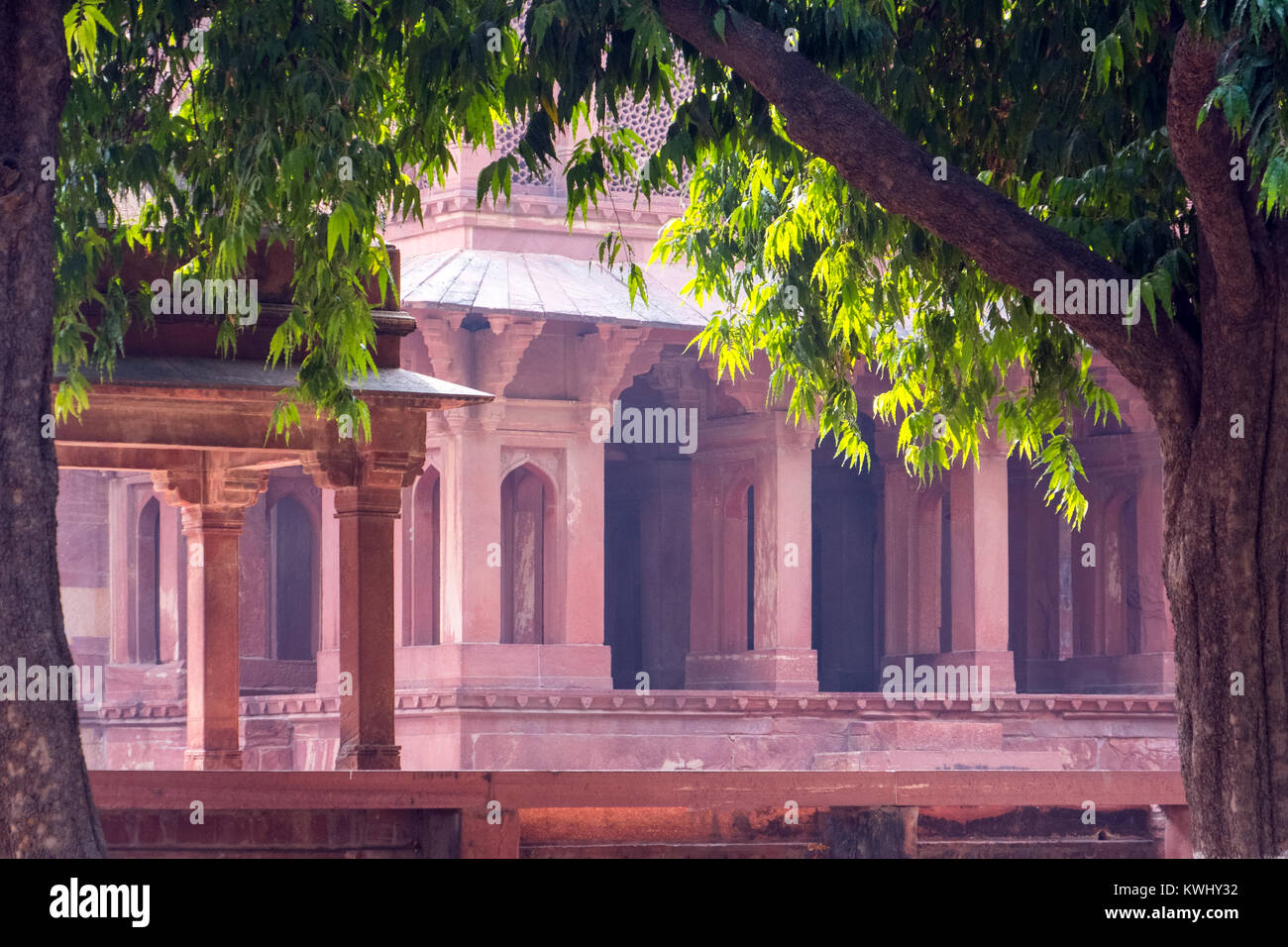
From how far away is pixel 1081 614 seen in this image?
819 inches

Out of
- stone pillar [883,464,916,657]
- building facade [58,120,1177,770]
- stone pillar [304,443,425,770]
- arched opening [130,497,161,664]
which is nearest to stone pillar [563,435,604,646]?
building facade [58,120,1177,770]

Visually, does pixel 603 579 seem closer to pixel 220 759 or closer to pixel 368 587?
pixel 220 759

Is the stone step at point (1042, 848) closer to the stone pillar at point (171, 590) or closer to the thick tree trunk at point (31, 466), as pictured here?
the thick tree trunk at point (31, 466)

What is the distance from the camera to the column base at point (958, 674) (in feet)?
59.9

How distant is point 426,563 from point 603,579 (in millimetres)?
1514

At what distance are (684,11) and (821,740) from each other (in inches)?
408

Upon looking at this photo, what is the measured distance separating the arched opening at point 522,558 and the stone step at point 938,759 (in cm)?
278

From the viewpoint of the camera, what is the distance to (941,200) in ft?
24.9

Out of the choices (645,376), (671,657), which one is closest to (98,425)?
(645,376)

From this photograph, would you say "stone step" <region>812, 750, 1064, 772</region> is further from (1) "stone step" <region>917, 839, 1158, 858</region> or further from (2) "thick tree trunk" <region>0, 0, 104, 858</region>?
(2) "thick tree trunk" <region>0, 0, 104, 858</region>

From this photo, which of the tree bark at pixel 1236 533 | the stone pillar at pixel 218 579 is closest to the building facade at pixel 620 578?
the stone pillar at pixel 218 579

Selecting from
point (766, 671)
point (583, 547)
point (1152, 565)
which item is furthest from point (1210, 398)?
point (1152, 565)

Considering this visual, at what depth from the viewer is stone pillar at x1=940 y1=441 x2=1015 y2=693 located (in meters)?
18.4
